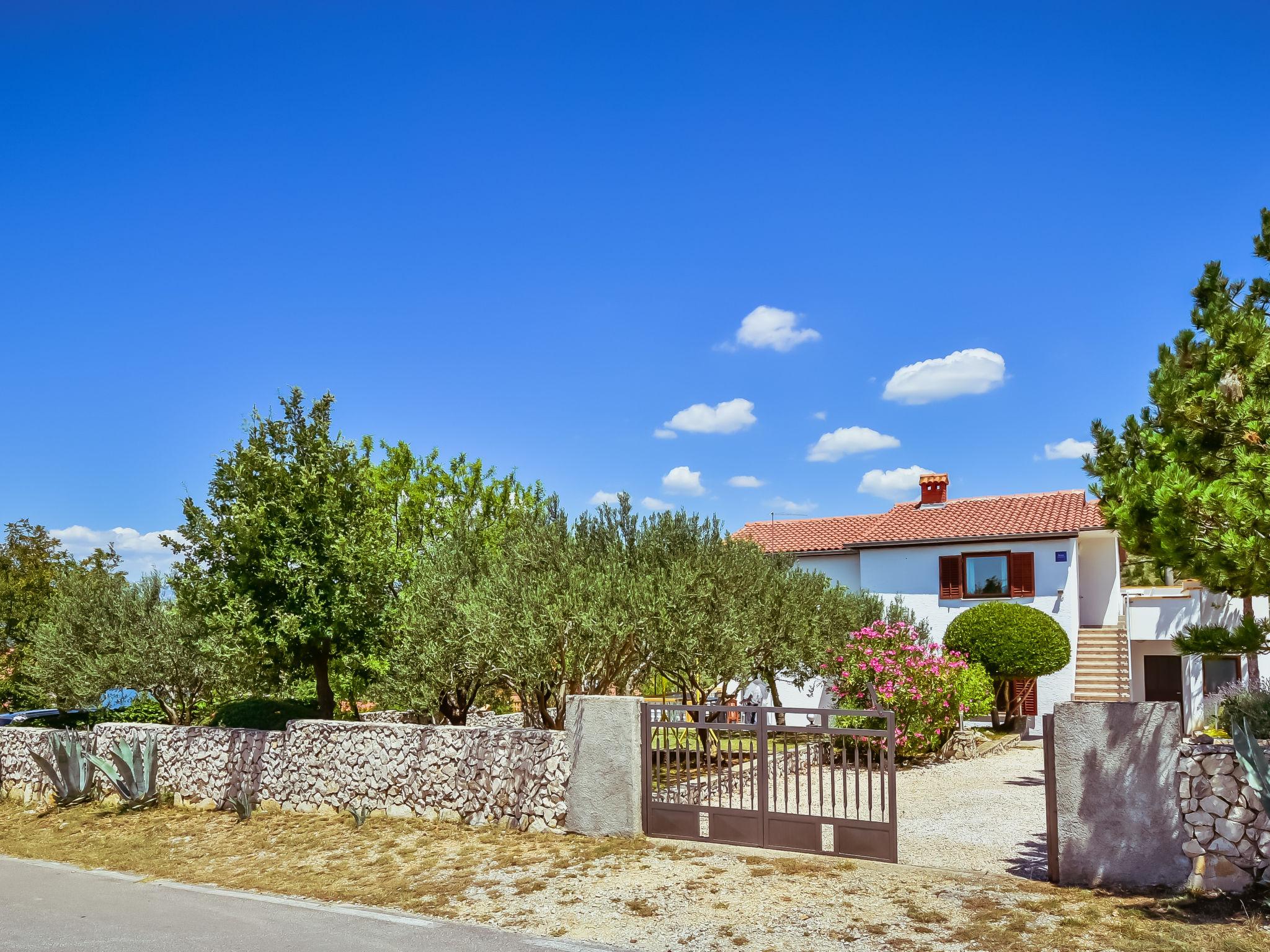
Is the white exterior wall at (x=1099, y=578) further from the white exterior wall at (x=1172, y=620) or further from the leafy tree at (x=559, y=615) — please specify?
the leafy tree at (x=559, y=615)

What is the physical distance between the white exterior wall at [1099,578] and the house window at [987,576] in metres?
2.74

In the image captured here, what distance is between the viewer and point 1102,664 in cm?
2747

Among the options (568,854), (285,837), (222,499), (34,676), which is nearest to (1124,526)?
(568,854)

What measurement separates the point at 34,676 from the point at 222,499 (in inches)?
517

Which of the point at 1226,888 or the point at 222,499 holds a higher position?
the point at 222,499

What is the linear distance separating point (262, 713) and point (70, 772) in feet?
15.6

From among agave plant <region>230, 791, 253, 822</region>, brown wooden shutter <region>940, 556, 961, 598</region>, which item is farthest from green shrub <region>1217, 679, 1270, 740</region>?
agave plant <region>230, 791, 253, 822</region>

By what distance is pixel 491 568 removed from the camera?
52.1 feet

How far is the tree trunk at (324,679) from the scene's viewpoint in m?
15.8

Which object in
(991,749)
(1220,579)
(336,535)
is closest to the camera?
(1220,579)

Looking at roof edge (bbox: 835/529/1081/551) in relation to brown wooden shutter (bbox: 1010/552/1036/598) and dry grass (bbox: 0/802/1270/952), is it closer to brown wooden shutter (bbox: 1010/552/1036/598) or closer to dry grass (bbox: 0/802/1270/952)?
brown wooden shutter (bbox: 1010/552/1036/598)

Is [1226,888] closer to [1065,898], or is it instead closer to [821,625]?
[1065,898]

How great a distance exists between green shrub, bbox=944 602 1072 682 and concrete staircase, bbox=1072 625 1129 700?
1.89 m

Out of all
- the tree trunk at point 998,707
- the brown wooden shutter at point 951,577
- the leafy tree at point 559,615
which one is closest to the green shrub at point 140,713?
the leafy tree at point 559,615
